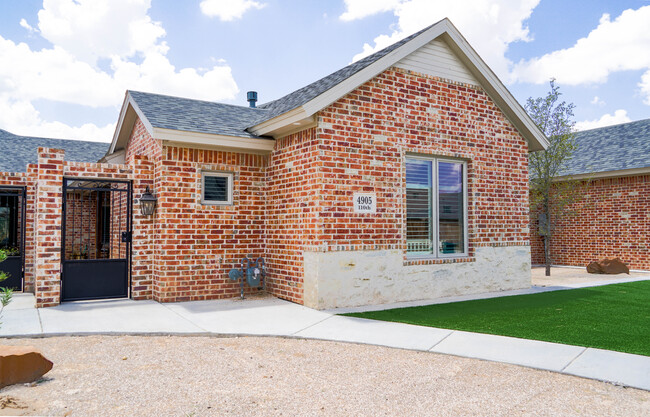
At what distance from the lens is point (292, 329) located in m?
6.75

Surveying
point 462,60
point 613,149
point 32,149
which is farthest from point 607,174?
point 32,149

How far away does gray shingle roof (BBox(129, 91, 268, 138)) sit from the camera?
8.96 meters

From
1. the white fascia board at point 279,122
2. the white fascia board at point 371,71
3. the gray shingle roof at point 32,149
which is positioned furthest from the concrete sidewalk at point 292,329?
the gray shingle roof at point 32,149

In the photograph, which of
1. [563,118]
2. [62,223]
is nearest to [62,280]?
[62,223]

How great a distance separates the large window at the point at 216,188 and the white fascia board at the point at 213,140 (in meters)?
0.60

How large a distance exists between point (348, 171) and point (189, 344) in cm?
408

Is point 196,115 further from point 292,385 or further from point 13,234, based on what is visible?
point 13,234

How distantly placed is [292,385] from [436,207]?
6.10 m

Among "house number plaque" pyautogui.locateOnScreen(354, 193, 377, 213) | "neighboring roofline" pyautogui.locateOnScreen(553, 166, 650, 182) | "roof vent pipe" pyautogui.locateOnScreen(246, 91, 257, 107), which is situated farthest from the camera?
"roof vent pipe" pyautogui.locateOnScreen(246, 91, 257, 107)

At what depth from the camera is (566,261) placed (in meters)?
17.7

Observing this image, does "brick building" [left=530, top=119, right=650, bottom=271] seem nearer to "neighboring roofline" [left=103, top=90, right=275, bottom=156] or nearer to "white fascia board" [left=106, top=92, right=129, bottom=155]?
"neighboring roofline" [left=103, top=90, right=275, bottom=156]

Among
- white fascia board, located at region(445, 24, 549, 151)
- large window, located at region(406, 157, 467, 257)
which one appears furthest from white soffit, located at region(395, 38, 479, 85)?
large window, located at region(406, 157, 467, 257)

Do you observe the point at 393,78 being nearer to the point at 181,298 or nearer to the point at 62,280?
the point at 181,298

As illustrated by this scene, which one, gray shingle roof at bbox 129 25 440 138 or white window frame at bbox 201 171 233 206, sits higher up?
gray shingle roof at bbox 129 25 440 138
